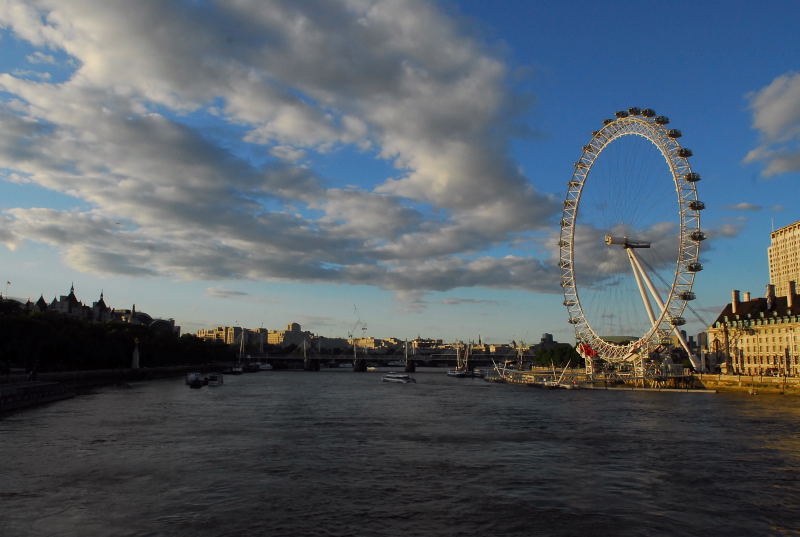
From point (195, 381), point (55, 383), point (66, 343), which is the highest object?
point (66, 343)

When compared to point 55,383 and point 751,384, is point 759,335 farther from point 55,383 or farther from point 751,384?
point 55,383

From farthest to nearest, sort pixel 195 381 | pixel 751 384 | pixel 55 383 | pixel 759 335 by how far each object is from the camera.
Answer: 1. pixel 759 335
2. pixel 195 381
3. pixel 751 384
4. pixel 55 383

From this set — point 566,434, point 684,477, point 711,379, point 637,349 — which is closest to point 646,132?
point 637,349

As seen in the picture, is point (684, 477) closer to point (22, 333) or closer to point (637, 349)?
point (637, 349)

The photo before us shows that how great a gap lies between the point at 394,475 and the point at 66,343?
314 ft

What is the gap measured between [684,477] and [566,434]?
17.6 metres

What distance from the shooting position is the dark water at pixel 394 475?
24750mm

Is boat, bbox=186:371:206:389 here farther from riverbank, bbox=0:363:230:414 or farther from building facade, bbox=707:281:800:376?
building facade, bbox=707:281:800:376

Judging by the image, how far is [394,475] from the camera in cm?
3372

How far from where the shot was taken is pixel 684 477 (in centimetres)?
3406

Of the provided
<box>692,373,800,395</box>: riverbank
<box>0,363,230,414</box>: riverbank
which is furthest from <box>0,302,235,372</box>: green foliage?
<box>692,373,800,395</box>: riverbank

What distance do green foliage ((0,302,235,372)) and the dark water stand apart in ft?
118

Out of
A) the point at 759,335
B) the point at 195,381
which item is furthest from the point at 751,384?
the point at 195,381

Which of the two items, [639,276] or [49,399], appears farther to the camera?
[639,276]
